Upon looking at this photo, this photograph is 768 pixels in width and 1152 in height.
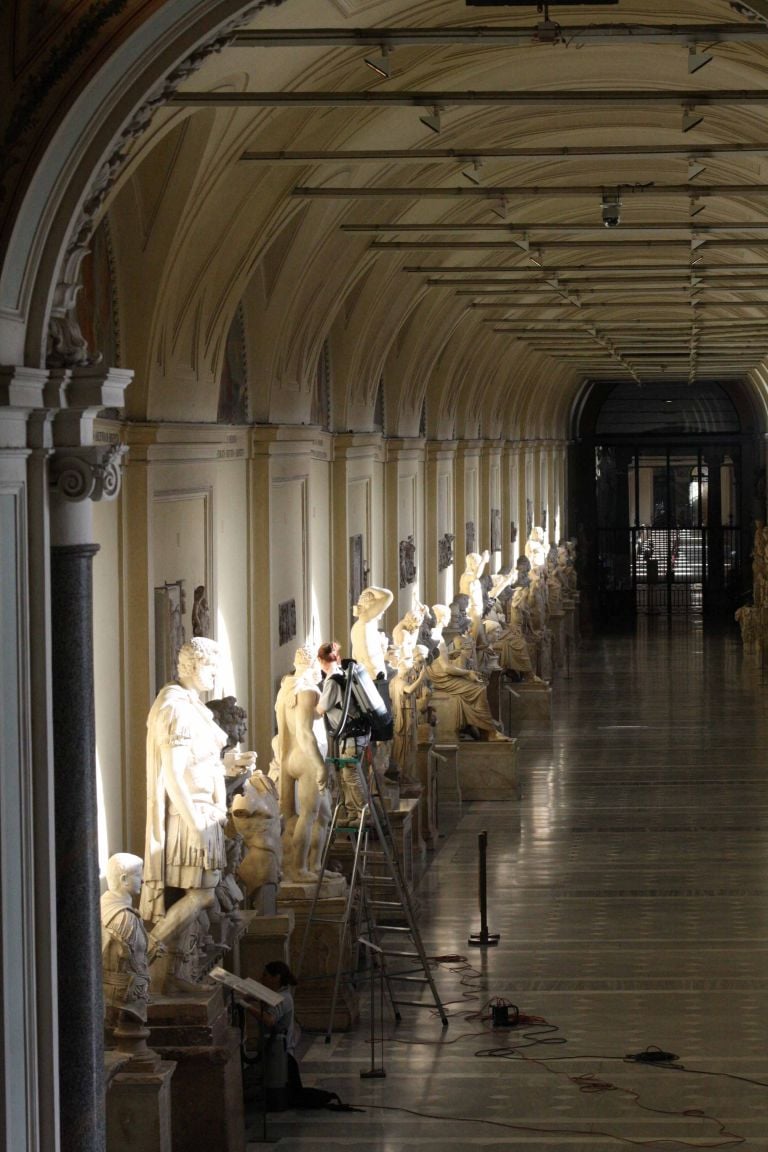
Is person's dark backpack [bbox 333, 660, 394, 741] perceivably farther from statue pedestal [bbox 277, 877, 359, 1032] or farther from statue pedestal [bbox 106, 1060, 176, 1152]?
statue pedestal [bbox 106, 1060, 176, 1152]

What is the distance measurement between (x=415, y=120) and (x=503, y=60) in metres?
1.09

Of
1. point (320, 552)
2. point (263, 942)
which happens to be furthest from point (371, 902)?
point (320, 552)

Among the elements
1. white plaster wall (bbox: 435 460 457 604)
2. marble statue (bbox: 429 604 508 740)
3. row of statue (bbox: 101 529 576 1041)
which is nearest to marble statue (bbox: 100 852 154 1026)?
row of statue (bbox: 101 529 576 1041)

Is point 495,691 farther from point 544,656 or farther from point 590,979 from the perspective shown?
point 590,979

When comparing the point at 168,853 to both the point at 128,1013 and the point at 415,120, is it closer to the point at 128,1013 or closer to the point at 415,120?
the point at 128,1013

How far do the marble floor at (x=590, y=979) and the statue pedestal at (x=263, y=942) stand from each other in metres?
0.82

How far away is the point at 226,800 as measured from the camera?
44.0 feet

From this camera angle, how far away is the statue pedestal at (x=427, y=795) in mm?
22469

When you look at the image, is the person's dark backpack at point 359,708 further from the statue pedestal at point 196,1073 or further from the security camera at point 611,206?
the security camera at point 611,206

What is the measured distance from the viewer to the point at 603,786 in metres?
26.9

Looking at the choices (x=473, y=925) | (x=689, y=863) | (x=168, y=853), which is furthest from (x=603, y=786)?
(x=168, y=853)

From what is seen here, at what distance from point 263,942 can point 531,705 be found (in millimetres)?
19771

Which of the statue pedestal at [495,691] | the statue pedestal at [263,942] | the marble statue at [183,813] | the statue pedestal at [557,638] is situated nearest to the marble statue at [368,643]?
the statue pedestal at [263,942]

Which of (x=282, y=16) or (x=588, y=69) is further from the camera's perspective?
(x=588, y=69)
